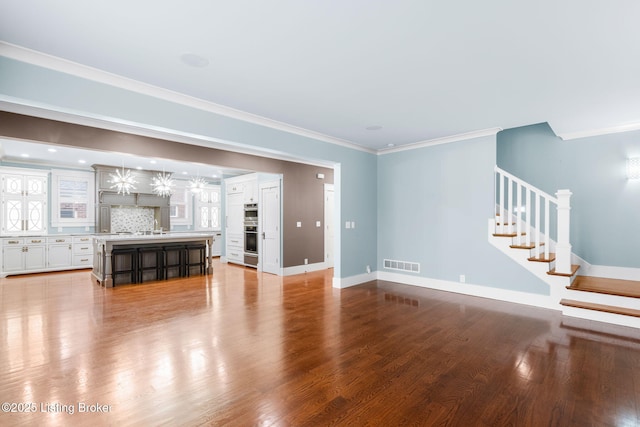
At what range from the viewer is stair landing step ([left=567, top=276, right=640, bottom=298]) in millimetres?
3936

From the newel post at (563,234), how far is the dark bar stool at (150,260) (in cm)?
726

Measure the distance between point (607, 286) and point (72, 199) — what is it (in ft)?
38.1

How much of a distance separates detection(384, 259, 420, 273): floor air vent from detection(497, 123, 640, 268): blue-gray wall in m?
2.53

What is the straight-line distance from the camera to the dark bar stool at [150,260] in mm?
6398

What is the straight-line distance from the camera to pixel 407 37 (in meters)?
2.40

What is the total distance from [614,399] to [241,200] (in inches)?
309

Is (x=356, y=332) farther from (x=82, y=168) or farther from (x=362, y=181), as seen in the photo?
(x=82, y=168)

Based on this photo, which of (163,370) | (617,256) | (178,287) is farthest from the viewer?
(178,287)

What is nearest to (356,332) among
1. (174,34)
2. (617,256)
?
(174,34)

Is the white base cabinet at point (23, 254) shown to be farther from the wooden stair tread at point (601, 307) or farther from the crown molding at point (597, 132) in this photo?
the crown molding at point (597, 132)

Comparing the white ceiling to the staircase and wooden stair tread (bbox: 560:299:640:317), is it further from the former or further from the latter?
wooden stair tread (bbox: 560:299:640:317)

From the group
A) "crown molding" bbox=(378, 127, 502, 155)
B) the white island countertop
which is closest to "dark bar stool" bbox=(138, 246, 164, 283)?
the white island countertop

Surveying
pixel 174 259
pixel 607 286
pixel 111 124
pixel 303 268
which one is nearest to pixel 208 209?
pixel 174 259

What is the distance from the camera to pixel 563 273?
14.1ft
